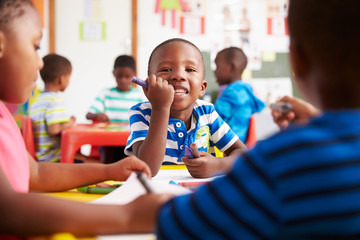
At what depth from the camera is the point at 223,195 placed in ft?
1.18

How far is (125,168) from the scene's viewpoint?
81 centimetres

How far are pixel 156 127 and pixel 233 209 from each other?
696 mm

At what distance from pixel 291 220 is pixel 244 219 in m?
0.04

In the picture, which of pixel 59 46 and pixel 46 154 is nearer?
pixel 46 154

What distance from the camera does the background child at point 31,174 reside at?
0.48m

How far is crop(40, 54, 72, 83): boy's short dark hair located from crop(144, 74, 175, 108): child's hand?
67.2 inches

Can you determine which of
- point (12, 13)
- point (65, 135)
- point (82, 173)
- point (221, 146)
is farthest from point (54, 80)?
point (12, 13)

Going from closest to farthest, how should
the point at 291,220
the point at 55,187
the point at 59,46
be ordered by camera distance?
the point at 291,220
the point at 55,187
the point at 59,46

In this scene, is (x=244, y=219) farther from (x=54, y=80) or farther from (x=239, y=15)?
(x=239, y=15)

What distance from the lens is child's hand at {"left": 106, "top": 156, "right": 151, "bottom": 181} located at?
810 mm

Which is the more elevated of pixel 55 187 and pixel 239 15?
pixel 239 15

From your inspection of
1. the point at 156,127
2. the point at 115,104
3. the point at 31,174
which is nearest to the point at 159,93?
the point at 156,127

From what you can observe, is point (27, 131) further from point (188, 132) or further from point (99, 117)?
point (188, 132)

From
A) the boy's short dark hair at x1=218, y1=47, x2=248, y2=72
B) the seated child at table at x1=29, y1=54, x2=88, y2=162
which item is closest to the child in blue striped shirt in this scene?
the seated child at table at x1=29, y1=54, x2=88, y2=162
